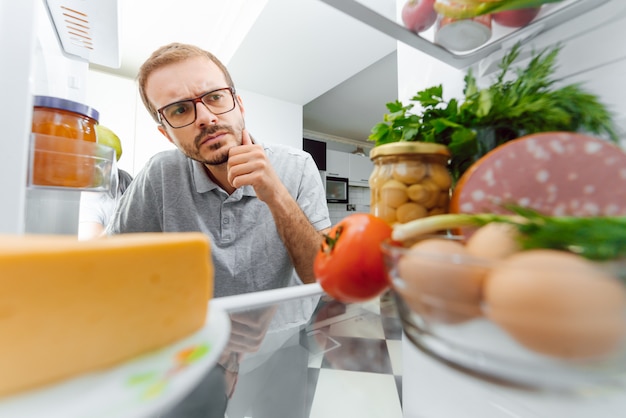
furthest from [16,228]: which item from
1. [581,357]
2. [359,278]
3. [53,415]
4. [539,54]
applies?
[539,54]

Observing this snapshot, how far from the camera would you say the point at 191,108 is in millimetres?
861

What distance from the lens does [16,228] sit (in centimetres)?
32

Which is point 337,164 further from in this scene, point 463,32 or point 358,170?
point 463,32

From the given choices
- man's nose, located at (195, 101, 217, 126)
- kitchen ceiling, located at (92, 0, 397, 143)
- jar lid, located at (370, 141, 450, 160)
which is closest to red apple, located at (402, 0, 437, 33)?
jar lid, located at (370, 141, 450, 160)

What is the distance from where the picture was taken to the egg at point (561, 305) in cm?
15

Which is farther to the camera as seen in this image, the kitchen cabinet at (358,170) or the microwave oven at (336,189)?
the kitchen cabinet at (358,170)

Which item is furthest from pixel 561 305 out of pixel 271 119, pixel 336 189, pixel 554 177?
pixel 336 189

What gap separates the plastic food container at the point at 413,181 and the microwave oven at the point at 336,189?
345cm

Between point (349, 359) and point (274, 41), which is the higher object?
point (274, 41)

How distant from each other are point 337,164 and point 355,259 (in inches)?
147

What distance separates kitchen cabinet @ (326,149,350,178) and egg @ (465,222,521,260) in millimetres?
3629

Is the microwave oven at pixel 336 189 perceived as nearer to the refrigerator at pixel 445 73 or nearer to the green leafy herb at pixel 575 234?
the refrigerator at pixel 445 73

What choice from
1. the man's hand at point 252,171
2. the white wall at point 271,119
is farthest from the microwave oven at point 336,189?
the man's hand at point 252,171

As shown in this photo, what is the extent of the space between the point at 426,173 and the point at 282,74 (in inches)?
92.8
